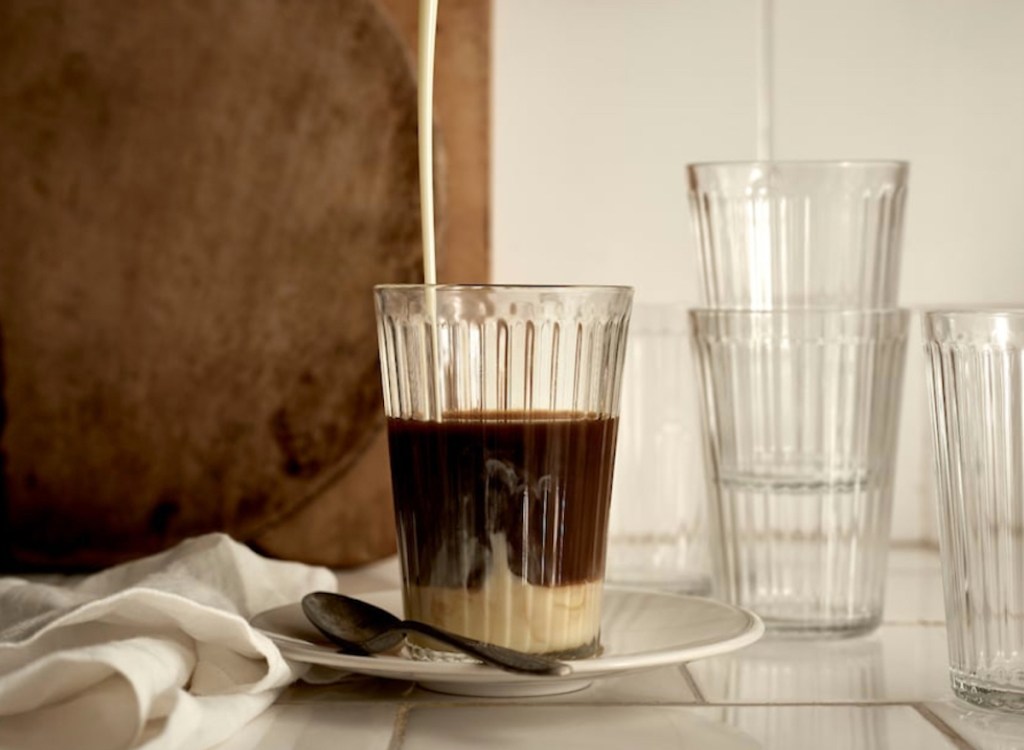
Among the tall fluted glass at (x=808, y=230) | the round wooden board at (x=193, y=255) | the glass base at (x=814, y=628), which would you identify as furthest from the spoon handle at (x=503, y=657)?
the round wooden board at (x=193, y=255)

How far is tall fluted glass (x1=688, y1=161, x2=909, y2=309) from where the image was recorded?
3.17 ft

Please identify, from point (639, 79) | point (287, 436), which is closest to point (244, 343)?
point (287, 436)

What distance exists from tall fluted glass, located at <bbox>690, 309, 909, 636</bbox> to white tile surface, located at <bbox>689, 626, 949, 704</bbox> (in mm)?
29

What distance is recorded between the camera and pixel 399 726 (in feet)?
2.37

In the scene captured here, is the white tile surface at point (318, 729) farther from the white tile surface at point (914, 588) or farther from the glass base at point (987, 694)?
the white tile surface at point (914, 588)

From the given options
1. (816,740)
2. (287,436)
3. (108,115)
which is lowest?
(816,740)

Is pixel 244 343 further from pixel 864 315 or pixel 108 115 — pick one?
pixel 864 315

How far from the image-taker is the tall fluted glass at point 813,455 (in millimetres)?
949

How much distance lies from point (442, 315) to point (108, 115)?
21.2 inches

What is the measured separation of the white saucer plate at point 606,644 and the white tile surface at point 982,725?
4.1 inches

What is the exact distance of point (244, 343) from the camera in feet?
3.90

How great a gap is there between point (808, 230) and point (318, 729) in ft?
1.55

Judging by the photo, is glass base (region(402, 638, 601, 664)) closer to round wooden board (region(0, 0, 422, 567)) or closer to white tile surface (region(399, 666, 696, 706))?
white tile surface (region(399, 666, 696, 706))

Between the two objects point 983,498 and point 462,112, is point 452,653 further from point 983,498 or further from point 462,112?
point 462,112
